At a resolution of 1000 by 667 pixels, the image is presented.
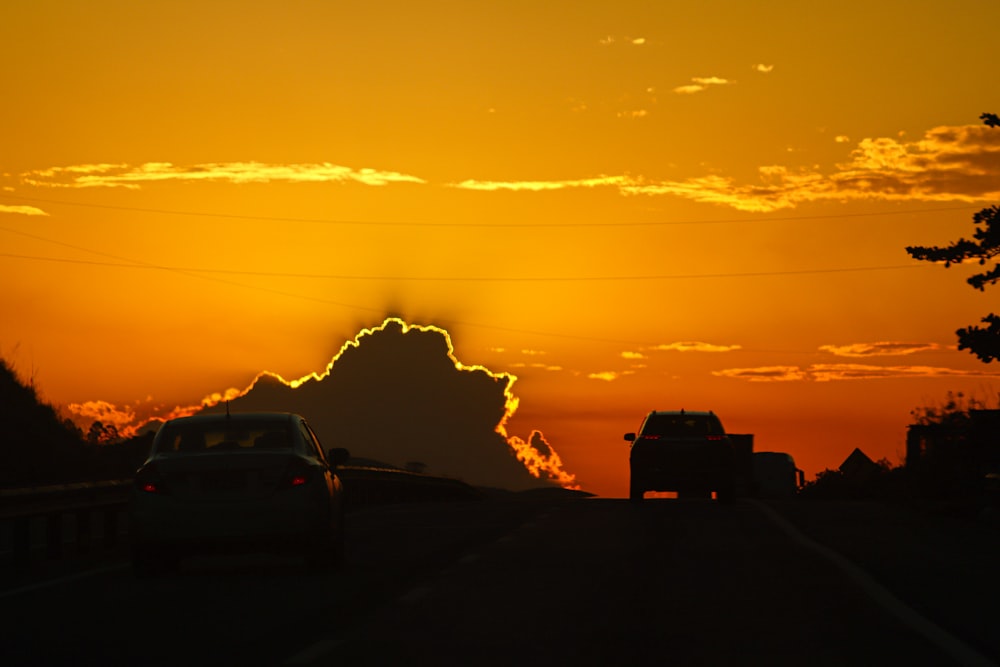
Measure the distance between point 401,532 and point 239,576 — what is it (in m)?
7.29

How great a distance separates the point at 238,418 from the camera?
18.4 m

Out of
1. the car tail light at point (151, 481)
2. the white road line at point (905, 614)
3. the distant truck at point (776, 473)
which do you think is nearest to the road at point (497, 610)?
the white road line at point (905, 614)

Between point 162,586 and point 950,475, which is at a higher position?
point 950,475

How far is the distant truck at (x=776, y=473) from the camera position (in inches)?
4405

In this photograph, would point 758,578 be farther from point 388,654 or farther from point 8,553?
point 8,553

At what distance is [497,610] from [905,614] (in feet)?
10.6

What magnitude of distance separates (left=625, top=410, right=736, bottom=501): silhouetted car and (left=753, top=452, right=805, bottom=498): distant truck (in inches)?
2972

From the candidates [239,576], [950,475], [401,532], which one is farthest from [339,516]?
[950,475]

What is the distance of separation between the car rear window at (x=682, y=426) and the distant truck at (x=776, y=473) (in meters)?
75.3

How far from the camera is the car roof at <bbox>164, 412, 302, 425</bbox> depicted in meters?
Answer: 18.3

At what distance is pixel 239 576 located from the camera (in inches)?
698

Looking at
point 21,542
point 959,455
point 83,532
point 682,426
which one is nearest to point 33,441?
point 682,426

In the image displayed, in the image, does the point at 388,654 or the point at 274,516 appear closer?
the point at 388,654

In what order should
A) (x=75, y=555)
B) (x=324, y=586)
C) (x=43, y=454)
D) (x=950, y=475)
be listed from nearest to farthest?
(x=324, y=586)
(x=75, y=555)
(x=950, y=475)
(x=43, y=454)
